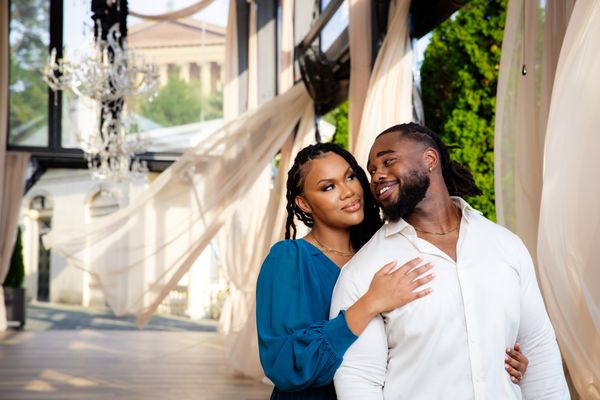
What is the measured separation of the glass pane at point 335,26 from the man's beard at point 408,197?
3.41 meters

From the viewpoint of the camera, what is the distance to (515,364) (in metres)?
1.75

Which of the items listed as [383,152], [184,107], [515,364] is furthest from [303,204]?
[184,107]

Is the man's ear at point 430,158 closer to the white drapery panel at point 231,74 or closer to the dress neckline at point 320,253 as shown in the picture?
the dress neckline at point 320,253

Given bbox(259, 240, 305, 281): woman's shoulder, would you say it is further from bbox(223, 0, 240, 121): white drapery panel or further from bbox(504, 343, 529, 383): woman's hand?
bbox(223, 0, 240, 121): white drapery panel

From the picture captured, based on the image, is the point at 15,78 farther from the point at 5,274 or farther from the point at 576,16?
the point at 576,16

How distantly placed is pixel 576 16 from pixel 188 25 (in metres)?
10.0

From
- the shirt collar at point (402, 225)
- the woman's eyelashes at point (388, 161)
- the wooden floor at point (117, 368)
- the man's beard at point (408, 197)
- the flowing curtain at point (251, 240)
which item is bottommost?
the wooden floor at point (117, 368)

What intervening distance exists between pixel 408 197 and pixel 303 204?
0.39m

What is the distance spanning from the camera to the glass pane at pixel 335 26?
5199mm

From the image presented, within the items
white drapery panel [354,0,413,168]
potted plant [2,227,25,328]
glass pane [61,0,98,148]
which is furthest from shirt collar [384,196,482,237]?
potted plant [2,227,25,328]

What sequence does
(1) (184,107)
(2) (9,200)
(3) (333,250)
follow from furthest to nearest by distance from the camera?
1. (1) (184,107)
2. (2) (9,200)
3. (3) (333,250)

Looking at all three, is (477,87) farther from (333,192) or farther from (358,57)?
(333,192)

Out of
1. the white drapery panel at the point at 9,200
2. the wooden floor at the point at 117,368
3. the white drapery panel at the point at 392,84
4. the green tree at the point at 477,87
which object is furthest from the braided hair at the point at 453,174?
the white drapery panel at the point at 9,200

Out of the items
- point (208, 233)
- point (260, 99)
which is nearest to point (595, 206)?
point (208, 233)
